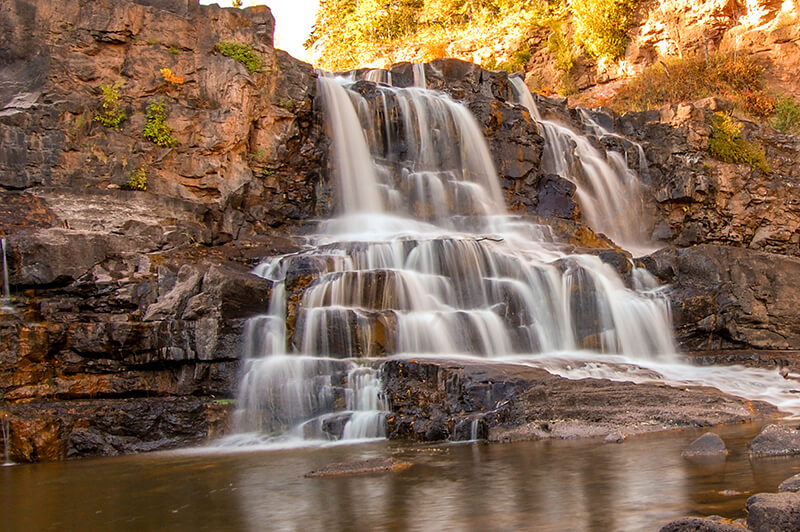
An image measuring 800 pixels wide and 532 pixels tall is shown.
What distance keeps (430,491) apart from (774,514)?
2.57 m

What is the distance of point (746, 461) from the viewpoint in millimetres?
Answer: 5723

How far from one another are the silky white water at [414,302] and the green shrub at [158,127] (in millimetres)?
3871

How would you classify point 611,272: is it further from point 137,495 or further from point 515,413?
point 137,495

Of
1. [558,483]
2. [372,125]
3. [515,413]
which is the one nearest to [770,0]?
[372,125]

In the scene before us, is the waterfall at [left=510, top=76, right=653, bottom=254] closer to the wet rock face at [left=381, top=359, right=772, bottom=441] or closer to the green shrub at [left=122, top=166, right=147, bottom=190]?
the green shrub at [left=122, top=166, right=147, bottom=190]

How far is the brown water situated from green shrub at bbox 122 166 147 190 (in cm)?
830

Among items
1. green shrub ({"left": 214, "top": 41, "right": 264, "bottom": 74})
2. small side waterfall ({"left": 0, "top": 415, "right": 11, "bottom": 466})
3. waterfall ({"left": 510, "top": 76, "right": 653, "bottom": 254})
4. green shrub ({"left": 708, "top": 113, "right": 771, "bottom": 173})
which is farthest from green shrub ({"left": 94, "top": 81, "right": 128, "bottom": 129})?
green shrub ({"left": 708, "top": 113, "right": 771, "bottom": 173})

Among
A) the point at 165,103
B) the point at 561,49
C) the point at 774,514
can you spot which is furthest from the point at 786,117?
the point at 774,514

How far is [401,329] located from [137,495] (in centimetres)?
559

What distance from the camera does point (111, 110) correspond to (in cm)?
1545

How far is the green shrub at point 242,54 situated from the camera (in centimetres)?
1695

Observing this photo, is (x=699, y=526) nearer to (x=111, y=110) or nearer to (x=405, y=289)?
(x=405, y=289)

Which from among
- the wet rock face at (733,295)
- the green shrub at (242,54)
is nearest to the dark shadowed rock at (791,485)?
the wet rock face at (733,295)

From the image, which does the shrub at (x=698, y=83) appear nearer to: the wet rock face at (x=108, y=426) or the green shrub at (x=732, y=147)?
the green shrub at (x=732, y=147)
